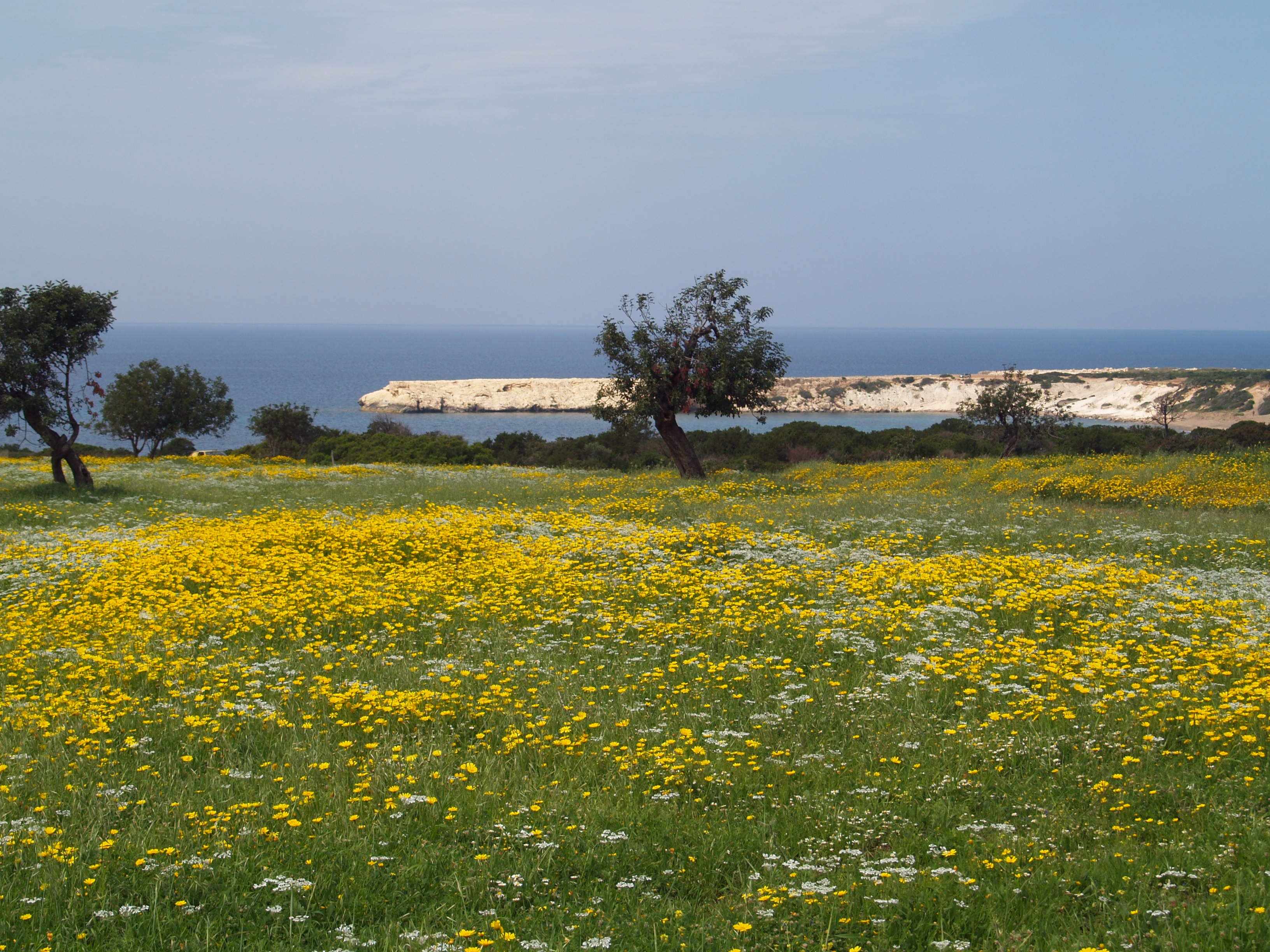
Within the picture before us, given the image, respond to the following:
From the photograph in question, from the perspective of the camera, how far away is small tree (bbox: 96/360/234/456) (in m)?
58.8

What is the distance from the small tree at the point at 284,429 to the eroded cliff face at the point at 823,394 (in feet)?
220

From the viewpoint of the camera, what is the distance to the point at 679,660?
10.3m

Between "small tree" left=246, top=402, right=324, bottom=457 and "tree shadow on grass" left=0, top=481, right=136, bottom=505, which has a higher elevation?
"small tree" left=246, top=402, right=324, bottom=457

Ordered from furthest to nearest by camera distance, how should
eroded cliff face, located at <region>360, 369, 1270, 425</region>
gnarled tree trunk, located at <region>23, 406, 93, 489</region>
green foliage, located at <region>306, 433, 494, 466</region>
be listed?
1. eroded cliff face, located at <region>360, 369, 1270, 425</region>
2. green foliage, located at <region>306, 433, 494, 466</region>
3. gnarled tree trunk, located at <region>23, 406, 93, 489</region>

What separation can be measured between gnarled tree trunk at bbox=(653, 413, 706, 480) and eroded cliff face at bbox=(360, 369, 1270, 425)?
308 ft

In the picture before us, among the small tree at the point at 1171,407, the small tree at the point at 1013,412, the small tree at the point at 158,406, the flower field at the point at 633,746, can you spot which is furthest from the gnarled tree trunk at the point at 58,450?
the small tree at the point at 1171,407

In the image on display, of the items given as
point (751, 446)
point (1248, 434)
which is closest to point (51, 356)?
point (751, 446)

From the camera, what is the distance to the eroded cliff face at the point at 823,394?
129375 mm

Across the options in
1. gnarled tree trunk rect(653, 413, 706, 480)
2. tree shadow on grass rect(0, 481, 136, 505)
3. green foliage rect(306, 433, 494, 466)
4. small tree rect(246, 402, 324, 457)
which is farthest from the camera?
small tree rect(246, 402, 324, 457)

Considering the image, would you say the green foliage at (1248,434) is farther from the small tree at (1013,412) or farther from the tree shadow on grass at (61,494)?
the tree shadow on grass at (61,494)

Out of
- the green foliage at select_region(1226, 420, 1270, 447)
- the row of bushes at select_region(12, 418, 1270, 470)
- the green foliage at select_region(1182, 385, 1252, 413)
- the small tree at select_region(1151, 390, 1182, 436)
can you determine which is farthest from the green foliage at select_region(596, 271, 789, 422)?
the green foliage at select_region(1182, 385, 1252, 413)

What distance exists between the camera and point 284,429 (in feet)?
211

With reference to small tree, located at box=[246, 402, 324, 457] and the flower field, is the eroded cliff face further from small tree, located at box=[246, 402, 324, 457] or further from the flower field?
the flower field

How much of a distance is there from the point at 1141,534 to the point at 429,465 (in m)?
36.1
